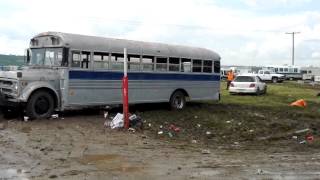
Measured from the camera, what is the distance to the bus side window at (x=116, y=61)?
62.8 ft

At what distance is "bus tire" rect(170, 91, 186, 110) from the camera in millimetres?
21709

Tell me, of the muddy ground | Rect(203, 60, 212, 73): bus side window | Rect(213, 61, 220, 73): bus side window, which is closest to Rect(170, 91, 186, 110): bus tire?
Rect(203, 60, 212, 73): bus side window

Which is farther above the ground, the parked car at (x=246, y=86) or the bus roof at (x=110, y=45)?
the bus roof at (x=110, y=45)

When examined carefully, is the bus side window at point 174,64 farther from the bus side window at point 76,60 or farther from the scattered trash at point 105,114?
the bus side window at point 76,60

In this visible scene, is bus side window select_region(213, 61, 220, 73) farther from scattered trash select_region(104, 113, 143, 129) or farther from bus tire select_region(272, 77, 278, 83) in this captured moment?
bus tire select_region(272, 77, 278, 83)

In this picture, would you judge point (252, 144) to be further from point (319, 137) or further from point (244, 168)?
point (244, 168)

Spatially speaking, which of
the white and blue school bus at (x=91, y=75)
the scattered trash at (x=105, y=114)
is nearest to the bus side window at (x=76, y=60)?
the white and blue school bus at (x=91, y=75)

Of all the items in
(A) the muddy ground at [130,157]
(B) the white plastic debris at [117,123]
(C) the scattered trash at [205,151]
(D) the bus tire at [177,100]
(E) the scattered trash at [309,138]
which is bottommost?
(E) the scattered trash at [309,138]

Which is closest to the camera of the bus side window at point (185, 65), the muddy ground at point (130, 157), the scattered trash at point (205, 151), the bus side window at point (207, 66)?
the muddy ground at point (130, 157)

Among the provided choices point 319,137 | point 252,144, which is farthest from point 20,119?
point 319,137

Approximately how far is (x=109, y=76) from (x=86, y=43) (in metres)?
1.47

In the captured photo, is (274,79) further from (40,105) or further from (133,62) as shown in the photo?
(40,105)

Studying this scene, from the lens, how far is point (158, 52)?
822 inches

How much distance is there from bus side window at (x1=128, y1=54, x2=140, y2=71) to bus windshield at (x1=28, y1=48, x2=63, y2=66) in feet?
9.45
